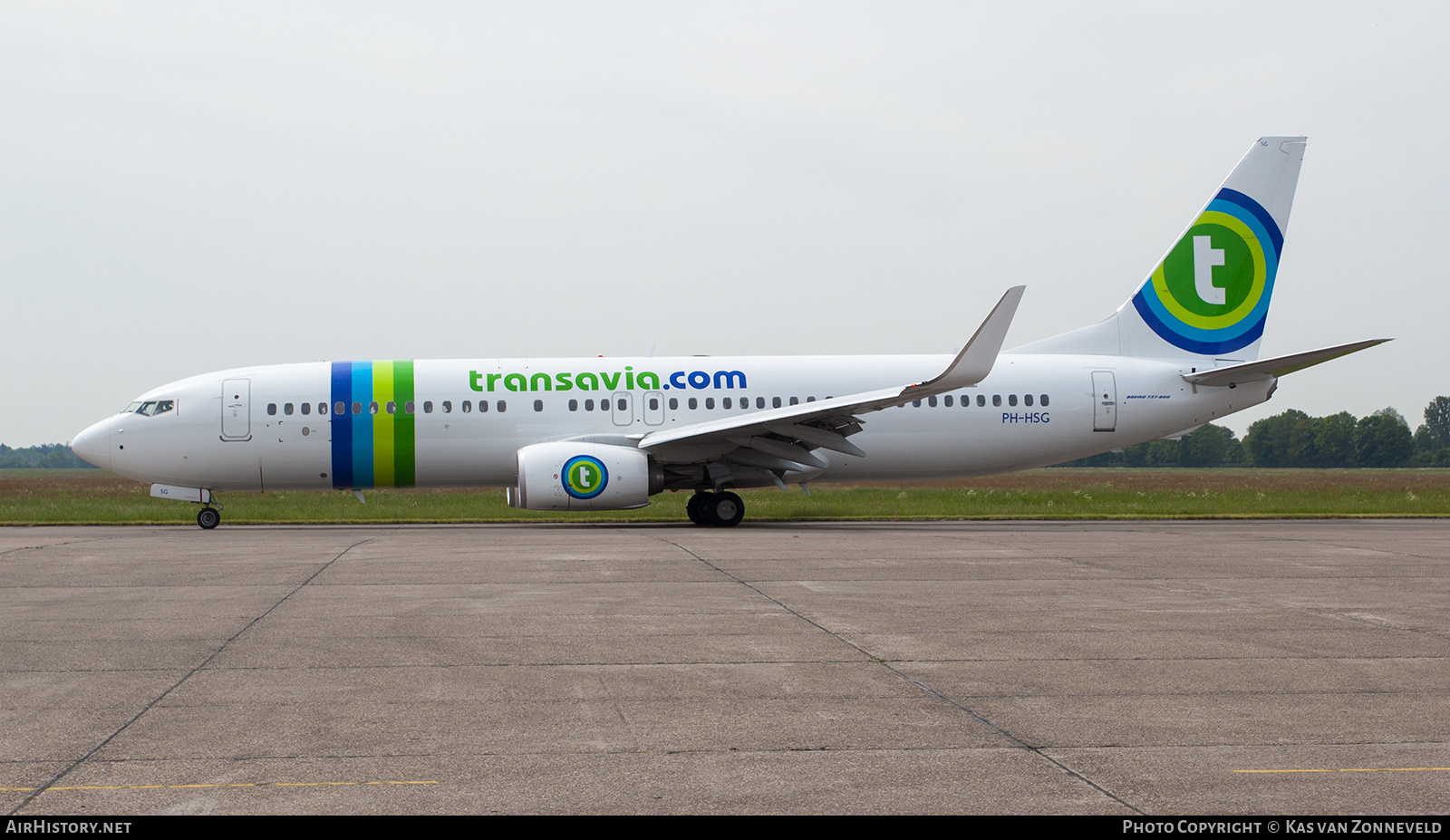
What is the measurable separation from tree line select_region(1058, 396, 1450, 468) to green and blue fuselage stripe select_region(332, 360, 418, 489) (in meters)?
112

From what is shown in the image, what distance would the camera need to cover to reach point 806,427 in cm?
2161

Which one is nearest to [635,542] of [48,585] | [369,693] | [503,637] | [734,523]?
[734,523]

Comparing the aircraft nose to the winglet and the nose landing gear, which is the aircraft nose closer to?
the nose landing gear

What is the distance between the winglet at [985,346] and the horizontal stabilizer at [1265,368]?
5.81 metres

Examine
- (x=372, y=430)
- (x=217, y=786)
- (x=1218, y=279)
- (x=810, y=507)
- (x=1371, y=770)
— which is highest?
(x=1218, y=279)

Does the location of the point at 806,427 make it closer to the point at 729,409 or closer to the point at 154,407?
the point at 729,409

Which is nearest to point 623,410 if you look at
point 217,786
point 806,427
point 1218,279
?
point 806,427

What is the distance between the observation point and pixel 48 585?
12.3 metres

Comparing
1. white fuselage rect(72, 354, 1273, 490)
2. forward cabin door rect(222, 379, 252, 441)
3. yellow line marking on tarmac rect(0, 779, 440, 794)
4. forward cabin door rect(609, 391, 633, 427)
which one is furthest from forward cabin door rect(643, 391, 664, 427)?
yellow line marking on tarmac rect(0, 779, 440, 794)

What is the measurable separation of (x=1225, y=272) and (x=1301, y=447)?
416 feet

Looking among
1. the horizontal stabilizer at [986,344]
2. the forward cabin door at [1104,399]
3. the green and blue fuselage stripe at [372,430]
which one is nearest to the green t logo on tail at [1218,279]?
the forward cabin door at [1104,399]

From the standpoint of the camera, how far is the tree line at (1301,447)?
5202 inches

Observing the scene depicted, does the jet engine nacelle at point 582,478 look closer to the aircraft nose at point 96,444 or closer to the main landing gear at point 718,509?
the main landing gear at point 718,509

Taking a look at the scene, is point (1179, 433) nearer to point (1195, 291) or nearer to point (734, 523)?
point (1195, 291)
